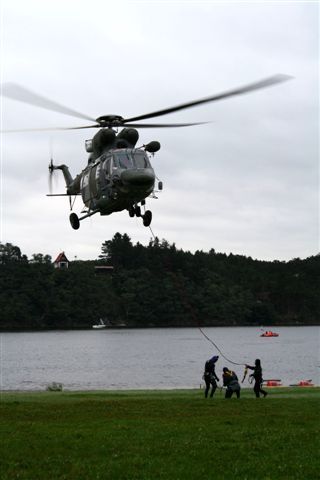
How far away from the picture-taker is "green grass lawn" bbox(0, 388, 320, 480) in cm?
1642

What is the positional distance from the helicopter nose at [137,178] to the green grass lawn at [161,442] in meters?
6.78

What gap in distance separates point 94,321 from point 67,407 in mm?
166990

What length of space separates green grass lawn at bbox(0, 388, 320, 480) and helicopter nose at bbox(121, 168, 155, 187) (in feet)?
22.3

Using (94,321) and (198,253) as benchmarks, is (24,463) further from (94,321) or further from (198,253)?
(94,321)

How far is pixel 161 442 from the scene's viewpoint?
63.0 ft

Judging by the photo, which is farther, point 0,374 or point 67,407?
point 0,374

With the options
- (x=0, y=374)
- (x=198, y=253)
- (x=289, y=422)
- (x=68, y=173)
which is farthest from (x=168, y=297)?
(x=289, y=422)

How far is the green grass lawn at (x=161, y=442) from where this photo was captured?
53.9 feet

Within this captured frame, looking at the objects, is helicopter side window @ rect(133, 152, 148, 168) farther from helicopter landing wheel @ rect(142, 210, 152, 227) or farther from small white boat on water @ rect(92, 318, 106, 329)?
small white boat on water @ rect(92, 318, 106, 329)

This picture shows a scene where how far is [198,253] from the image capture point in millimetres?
137625

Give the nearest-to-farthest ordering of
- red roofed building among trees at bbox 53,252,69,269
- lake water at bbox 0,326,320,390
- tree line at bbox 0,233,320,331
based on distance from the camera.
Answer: lake water at bbox 0,326,320,390, tree line at bbox 0,233,320,331, red roofed building among trees at bbox 53,252,69,269

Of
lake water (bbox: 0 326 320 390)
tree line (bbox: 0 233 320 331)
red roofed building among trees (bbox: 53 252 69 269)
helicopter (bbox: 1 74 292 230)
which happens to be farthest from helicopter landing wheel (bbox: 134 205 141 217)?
red roofed building among trees (bbox: 53 252 69 269)

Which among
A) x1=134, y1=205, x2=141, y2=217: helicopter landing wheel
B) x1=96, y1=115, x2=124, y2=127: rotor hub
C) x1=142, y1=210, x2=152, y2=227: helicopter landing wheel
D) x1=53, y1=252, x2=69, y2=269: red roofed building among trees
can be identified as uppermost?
x1=53, y1=252, x2=69, y2=269: red roofed building among trees

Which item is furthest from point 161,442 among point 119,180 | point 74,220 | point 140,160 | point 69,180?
point 69,180
